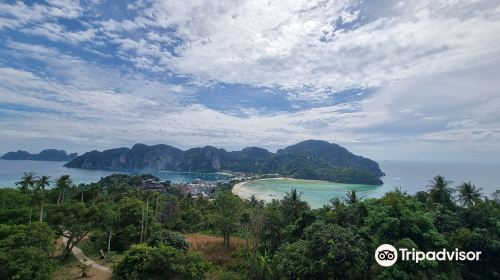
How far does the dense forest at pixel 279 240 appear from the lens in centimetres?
1806

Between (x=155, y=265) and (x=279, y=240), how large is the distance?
16.2 meters

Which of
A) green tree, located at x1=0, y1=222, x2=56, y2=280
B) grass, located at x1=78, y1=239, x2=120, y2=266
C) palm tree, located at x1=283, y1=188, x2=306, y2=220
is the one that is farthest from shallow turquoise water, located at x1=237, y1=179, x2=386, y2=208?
green tree, located at x1=0, y1=222, x2=56, y2=280

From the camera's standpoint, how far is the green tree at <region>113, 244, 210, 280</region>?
57.3 feet

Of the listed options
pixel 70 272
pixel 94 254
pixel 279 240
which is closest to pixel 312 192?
pixel 279 240

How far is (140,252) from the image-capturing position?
18109 mm

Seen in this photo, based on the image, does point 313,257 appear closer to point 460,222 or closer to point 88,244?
point 460,222

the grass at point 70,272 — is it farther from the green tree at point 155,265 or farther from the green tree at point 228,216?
the green tree at point 228,216

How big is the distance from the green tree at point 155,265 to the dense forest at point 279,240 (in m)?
0.06

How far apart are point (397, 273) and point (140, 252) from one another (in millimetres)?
14981

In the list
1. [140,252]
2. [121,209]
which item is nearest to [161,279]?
[140,252]

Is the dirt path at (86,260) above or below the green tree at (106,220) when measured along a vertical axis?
below

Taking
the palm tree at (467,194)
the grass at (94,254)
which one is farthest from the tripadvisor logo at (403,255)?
the grass at (94,254)

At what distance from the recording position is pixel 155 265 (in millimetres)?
17797

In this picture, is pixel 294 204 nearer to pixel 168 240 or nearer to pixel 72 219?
pixel 168 240
